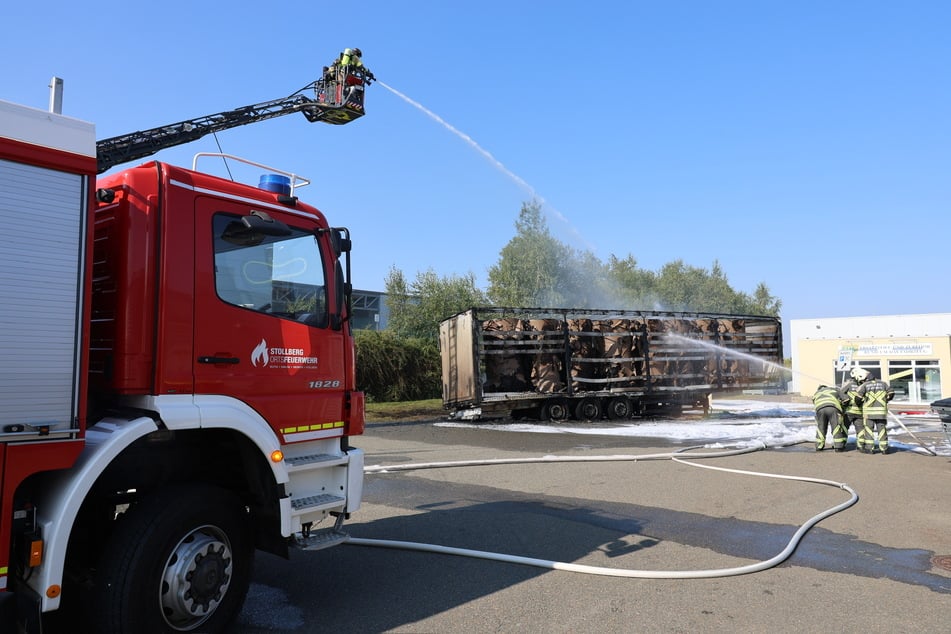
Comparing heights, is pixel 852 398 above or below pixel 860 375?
below

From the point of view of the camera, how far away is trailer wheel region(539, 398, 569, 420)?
1939 centimetres

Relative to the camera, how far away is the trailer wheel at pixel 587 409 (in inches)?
781

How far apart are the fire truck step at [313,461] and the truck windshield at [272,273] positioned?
94cm

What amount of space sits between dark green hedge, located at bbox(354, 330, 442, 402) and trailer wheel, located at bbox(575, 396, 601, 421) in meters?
8.20

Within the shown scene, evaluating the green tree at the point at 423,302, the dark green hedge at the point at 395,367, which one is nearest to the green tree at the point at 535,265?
the green tree at the point at 423,302

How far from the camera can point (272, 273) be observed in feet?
14.6

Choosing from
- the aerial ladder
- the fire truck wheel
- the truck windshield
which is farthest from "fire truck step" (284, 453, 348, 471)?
the aerial ladder

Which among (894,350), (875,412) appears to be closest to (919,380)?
(894,350)

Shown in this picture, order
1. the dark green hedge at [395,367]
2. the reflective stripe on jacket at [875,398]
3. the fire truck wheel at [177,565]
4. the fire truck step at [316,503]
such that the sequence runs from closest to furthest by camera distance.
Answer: the fire truck wheel at [177,565], the fire truck step at [316,503], the reflective stripe on jacket at [875,398], the dark green hedge at [395,367]

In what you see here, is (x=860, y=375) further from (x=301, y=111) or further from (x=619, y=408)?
(x=301, y=111)

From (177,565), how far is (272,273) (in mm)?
1902

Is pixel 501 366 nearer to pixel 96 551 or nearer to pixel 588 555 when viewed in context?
pixel 588 555

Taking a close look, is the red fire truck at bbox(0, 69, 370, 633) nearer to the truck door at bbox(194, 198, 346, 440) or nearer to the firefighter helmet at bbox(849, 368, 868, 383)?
the truck door at bbox(194, 198, 346, 440)

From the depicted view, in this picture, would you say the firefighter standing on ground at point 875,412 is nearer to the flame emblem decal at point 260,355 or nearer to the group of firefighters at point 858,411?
the group of firefighters at point 858,411
